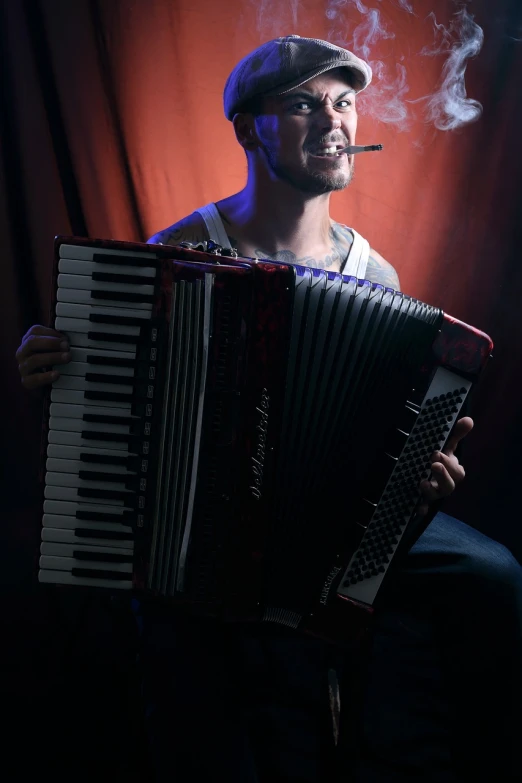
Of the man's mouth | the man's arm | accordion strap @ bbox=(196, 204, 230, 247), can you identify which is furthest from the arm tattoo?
accordion strap @ bbox=(196, 204, 230, 247)

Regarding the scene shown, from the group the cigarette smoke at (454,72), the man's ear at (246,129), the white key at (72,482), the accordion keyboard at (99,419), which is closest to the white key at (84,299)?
the accordion keyboard at (99,419)

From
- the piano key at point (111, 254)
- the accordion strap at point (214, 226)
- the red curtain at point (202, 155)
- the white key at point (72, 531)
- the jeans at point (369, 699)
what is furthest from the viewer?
the red curtain at point (202, 155)

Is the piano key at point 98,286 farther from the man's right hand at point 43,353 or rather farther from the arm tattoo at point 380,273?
the arm tattoo at point 380,273

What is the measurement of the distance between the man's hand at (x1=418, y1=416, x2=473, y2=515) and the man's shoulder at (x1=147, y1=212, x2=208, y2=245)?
0.88 meters

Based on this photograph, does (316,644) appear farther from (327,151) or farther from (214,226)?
(327,151)

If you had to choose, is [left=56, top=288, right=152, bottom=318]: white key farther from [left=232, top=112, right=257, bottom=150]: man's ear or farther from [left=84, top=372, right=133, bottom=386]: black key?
[left=232, top=112, right=257, bottom=150]: man's ear

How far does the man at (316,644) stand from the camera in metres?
1.30

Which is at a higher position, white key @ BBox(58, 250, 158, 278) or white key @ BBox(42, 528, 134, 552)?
white key @ BBox(58, 250, 158, 278)

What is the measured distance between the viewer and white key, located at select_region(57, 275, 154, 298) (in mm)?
1102

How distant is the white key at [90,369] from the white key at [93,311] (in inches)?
3.6

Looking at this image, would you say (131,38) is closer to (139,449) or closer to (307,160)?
(307,160)

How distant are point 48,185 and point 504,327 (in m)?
1.79

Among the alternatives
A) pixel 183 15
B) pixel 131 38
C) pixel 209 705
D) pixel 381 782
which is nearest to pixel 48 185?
pixel 131 38

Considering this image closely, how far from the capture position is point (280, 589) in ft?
4.21
